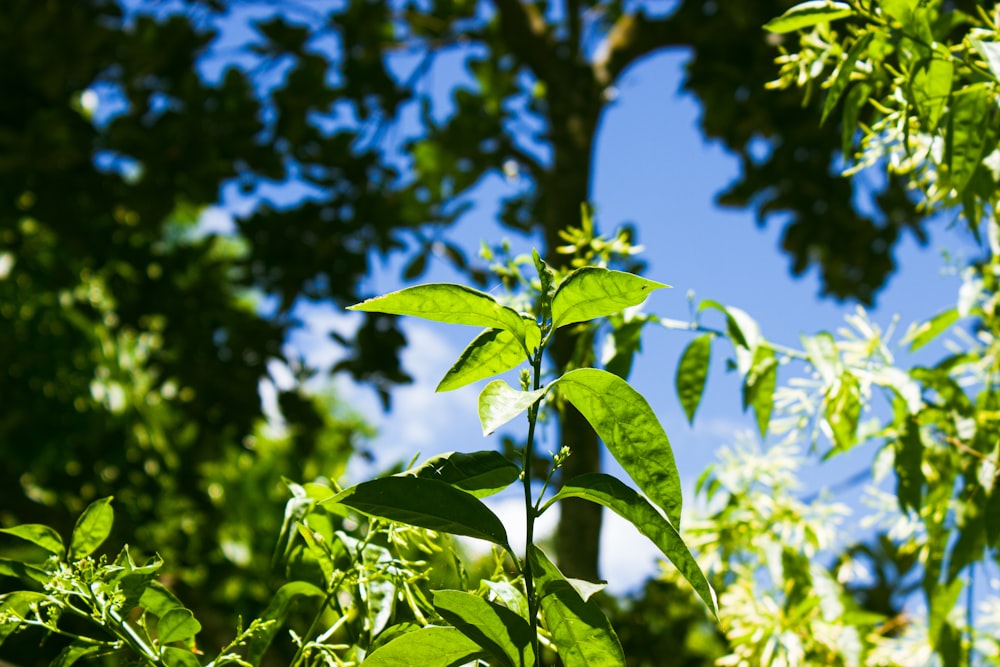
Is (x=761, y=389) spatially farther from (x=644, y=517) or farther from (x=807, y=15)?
(x=644, y=517)

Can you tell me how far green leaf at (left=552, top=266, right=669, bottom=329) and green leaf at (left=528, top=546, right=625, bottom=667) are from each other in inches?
4.0

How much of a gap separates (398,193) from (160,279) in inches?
23.0

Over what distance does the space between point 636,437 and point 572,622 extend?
0.27 ft

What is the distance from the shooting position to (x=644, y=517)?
364 mm

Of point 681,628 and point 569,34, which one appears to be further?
point 569,34

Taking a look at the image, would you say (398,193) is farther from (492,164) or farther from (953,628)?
(953,628)

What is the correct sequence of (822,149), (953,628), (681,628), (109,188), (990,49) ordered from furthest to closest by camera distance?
(822,149)
(109,188)
(681,628)
(953,628)
(990,49)

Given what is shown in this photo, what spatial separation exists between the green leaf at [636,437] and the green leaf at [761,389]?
36cm

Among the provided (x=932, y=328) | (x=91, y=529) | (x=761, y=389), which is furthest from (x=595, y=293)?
(x=932, y=328)

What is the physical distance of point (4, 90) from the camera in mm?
1875

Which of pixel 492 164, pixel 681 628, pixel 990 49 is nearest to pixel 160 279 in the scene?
pixel 492 164

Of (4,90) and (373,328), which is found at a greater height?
(4,90)

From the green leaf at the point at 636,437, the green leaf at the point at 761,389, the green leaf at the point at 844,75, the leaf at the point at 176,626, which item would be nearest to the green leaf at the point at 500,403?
the green leaf at the point at 636,437

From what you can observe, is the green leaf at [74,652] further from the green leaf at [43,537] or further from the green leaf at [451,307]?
the green leaf at [451,307]
